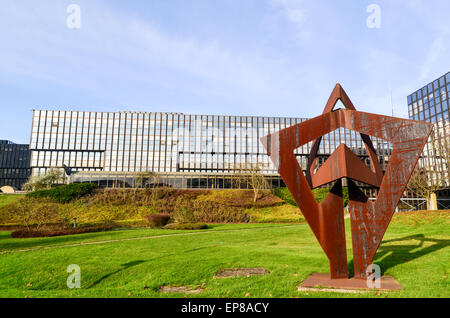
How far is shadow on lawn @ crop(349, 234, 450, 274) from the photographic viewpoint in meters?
10.8

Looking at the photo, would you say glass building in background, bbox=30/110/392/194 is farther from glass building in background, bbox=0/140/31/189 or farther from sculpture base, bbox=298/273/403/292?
sculpture base, bbox=298/273/403/292

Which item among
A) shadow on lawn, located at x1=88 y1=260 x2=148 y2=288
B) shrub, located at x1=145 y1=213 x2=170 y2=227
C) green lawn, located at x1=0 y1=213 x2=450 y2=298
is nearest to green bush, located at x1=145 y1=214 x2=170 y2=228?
shrub, located at x1=145 y1=213 x2=170 y2=227

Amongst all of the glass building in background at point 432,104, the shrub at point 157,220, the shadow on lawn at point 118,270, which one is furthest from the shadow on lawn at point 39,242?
the glass building in background at point 432,104

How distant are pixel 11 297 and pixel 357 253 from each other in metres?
9.87

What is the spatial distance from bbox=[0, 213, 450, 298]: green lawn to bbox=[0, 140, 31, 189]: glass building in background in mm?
93110

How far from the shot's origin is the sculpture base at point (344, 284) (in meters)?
7.77

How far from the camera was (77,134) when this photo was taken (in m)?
72.7

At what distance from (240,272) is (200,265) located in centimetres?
178

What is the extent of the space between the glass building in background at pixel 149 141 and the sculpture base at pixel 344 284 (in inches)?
2427

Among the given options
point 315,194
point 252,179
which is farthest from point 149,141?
point 315,194

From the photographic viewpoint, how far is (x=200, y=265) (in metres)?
11.5

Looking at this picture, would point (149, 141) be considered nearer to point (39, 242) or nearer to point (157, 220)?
point (157, 220)
